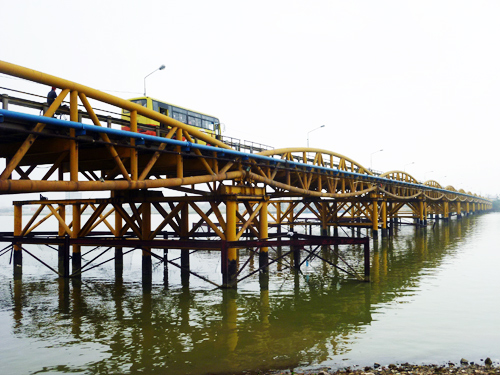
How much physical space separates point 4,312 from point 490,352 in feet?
61.6

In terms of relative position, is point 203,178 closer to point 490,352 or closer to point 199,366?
point 199,366

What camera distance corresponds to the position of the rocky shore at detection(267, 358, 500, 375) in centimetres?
1060

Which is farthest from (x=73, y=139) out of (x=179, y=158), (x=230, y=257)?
(x=230, y=257)

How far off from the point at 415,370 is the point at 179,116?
20961 millimetres

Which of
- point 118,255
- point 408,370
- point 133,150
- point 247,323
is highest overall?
point 133,150

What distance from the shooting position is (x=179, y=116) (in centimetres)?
2714

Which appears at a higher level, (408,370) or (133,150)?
(133,150)

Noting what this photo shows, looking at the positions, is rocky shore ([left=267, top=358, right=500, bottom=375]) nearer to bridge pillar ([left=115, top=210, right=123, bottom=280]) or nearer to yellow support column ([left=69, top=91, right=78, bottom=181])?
yellow support column ([left=69, top=91, right=78, bottom=181])

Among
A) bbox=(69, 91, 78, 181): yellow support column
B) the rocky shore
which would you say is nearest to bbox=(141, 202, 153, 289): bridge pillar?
bbox=(69, 91, 78, 181): yellow support column

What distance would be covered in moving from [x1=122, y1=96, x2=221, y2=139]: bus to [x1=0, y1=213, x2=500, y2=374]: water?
9.50 m

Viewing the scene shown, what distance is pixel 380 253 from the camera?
124ft

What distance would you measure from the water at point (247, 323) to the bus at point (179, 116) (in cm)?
950

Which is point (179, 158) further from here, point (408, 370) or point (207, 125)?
point (408, 370)

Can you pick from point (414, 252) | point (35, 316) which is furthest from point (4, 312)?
point (414, 252)
